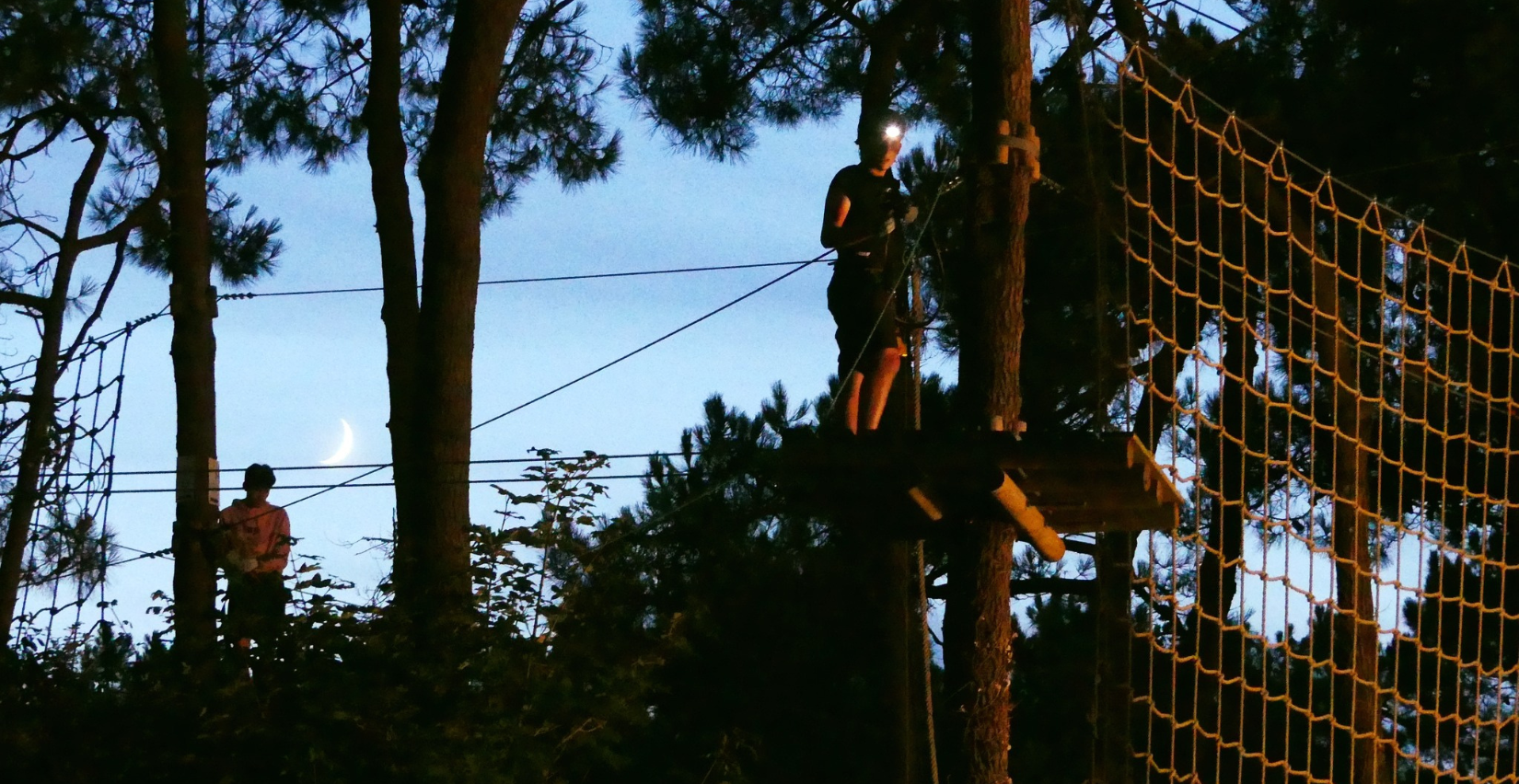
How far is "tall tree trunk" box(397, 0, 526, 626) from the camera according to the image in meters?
8.57

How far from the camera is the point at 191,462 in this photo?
9047 mm

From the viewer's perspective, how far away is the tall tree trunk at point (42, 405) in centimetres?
1108

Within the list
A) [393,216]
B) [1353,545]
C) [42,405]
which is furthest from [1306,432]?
[42,405]

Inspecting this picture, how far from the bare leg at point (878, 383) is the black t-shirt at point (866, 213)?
291mm

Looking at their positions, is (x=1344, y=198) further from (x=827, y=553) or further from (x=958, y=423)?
(x=958, y=423)

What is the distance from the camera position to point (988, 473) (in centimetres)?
536

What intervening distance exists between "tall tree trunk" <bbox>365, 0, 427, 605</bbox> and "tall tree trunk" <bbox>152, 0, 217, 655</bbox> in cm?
81

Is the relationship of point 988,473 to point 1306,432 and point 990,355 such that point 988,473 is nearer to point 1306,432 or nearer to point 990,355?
point 990,355

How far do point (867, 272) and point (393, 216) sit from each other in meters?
3.75

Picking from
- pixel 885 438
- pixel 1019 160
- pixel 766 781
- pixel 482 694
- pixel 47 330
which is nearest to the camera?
pixel 885 438

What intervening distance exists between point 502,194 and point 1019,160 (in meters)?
6.18

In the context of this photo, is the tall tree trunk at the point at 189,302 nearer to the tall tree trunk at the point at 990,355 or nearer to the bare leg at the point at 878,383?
the bare leg at the point at 878,383

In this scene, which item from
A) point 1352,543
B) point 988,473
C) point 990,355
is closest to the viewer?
point 988,473

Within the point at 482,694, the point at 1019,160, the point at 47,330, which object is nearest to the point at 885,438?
the point at 1019,160
